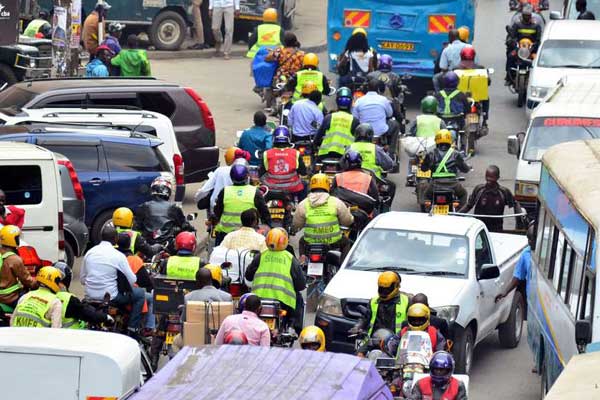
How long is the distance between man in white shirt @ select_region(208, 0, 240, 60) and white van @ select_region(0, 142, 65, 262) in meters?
16.1

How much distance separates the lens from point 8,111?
69.0 feet

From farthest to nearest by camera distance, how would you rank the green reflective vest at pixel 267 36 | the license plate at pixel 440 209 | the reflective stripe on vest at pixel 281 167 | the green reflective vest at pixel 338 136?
1. the green reflective vest at pixel 267 36
2. the green reflective vest at pixel 338 136
3. the license plate at pixel 440 209
4. the reflective stripe on vest at pixel 281 167

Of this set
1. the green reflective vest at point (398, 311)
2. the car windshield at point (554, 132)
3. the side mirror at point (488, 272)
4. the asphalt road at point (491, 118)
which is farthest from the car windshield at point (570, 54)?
the green reflective vest at point (398, 311)

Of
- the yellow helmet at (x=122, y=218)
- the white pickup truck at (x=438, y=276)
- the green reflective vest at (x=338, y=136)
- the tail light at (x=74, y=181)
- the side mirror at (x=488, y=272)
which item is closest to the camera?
the white pickup truck at (x=438, y=276)

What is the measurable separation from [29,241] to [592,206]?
746 centimetres

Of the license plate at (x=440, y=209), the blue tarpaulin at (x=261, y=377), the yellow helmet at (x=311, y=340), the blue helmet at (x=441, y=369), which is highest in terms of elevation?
the blue tarpaulin at (x=261, y=377)

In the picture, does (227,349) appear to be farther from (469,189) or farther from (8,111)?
(469,189)

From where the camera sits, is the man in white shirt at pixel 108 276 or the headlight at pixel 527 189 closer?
the man in white shirt at pixel 108 276

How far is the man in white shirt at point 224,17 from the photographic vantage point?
1307 inches

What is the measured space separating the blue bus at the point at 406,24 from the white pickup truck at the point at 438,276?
478 inches

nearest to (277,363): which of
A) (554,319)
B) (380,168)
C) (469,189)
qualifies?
(554,319)

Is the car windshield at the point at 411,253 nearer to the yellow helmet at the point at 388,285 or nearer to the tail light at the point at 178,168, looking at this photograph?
the yellow helmet at the point at 388,285

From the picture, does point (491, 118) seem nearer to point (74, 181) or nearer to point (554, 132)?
point (554, 132)

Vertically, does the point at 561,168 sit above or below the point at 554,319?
above
